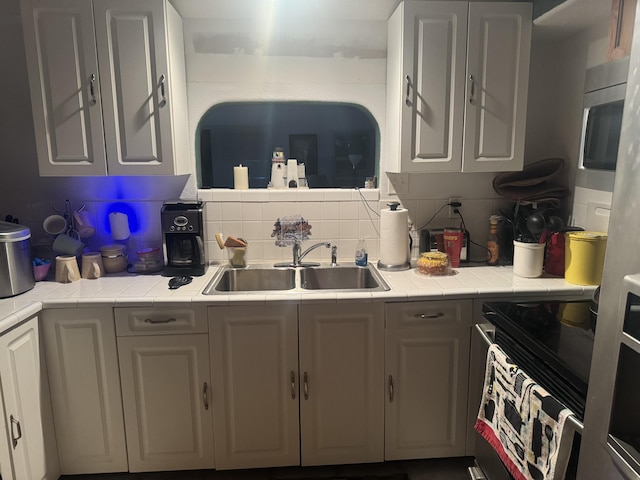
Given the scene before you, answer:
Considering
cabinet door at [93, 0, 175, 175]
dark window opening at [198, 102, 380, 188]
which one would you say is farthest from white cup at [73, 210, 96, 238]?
dark window opening at [198, 102, 380, 188]

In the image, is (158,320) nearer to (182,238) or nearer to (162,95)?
(182,238)

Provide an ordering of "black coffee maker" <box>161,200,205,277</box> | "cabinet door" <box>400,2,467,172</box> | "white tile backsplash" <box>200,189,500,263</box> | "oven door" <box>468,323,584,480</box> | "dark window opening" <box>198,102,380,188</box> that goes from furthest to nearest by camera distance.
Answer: "dark window opening" <box>198,102,380,188</box>
"white tile backsplash" <box>200,189,500,263</box>
"black coffee maker" <box>161,200,205,277</box>
"cabinet door" <box>400,2,467,172</box>
"oven door" <box>468,323,584,480</box>

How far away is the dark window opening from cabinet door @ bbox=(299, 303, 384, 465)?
46.6 inches

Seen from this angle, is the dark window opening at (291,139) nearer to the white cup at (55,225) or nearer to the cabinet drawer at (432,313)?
the white cup at (55,225)

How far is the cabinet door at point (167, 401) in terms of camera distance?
1.94m

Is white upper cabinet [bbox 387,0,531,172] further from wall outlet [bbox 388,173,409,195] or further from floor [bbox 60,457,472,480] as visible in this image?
floor [bbox 60,457,472,480]

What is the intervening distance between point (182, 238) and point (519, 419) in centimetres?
166

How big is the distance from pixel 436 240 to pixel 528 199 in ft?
1.73

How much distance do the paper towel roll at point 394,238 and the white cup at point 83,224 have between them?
4.99 ft

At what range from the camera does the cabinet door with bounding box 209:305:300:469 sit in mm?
1933

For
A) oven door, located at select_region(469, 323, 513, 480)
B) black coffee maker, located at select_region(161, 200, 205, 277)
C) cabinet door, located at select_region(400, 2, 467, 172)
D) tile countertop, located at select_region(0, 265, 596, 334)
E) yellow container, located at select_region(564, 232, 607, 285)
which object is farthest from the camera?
black coffee maker, located at select_region(161, 200, 205, 277)

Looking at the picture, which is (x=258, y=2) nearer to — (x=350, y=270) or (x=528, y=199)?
(x=350, y=270)

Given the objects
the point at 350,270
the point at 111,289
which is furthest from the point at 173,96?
the point at 350,270

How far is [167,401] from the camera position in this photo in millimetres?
1977
